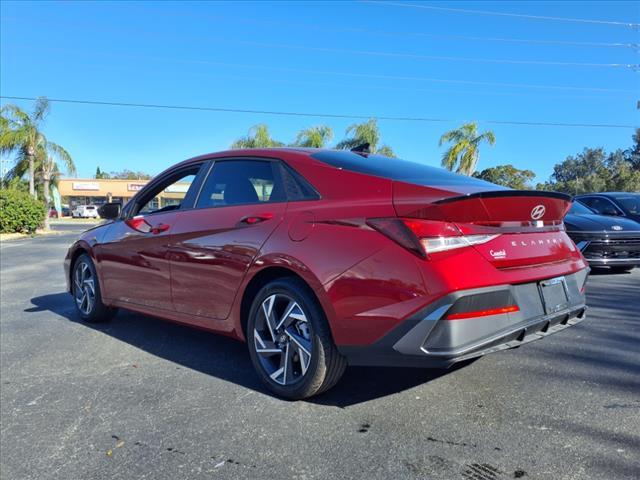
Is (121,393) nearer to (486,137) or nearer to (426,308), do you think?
(426,308)

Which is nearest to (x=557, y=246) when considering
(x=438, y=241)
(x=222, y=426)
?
(x=438, y=241)

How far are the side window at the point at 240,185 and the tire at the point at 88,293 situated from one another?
192 cm

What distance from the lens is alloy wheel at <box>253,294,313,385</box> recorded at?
300 cm

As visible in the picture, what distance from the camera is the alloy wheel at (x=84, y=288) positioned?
512 cm

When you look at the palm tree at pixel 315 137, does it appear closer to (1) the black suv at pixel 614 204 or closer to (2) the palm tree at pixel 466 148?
(2) the palm tree at pixel 466 148

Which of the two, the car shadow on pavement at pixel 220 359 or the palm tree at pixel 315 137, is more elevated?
the palm tree at pixel 315 137

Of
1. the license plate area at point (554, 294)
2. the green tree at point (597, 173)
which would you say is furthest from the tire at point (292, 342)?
the green tree at point (597, 173)

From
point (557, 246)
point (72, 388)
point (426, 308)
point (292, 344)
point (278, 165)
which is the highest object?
point (278, 165)

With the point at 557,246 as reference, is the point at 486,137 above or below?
above

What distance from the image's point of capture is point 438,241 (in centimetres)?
254

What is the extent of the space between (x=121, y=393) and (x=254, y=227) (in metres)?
1.48

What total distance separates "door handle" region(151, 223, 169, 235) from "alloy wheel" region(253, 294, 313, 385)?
1.34 meters

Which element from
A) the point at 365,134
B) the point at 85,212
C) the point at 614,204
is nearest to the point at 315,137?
the point at 365,134

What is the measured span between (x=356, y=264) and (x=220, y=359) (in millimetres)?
1865
